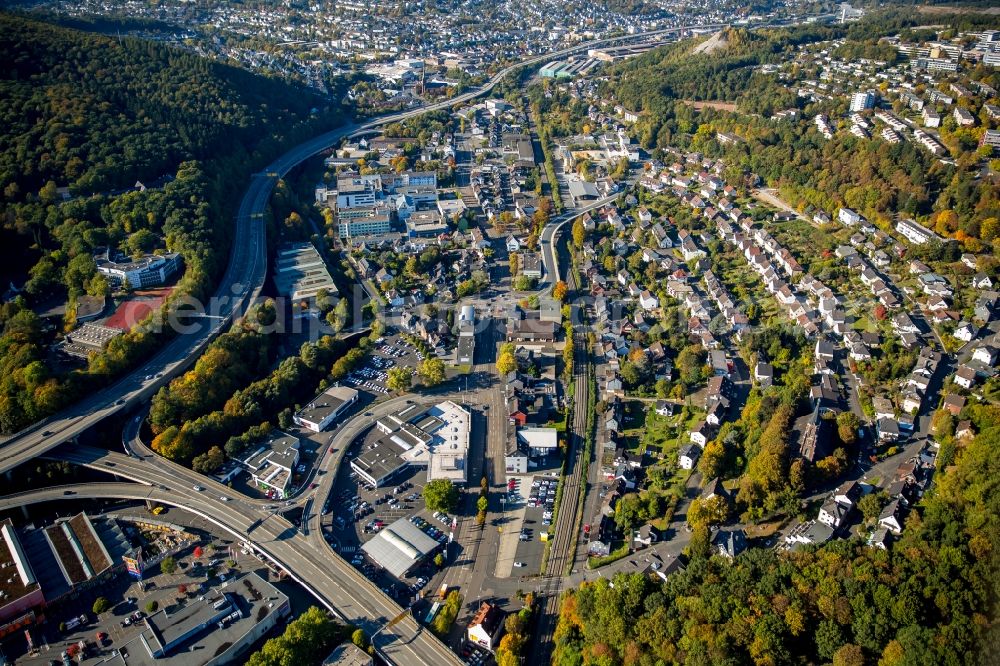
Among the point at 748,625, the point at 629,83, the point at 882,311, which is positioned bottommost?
the point at 748,625

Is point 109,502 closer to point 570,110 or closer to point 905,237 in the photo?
point 905,237

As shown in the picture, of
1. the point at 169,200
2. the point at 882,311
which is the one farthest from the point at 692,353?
the point at 169,200

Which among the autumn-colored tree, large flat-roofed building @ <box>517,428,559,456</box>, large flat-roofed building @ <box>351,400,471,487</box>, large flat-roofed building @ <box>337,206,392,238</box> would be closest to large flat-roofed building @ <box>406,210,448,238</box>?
large flat-roofed building @ <box>337,206,392,238</box>

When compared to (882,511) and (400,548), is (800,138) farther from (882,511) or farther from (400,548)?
(400,548)

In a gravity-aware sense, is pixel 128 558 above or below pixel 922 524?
below

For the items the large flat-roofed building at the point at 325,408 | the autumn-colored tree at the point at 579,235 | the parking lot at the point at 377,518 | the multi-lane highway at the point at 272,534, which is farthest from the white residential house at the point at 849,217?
the multi-lane highway at the point at 272,534

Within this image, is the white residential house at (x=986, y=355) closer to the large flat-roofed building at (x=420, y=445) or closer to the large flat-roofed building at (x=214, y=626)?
the large flat-roofed building at (x=420, y=445)
